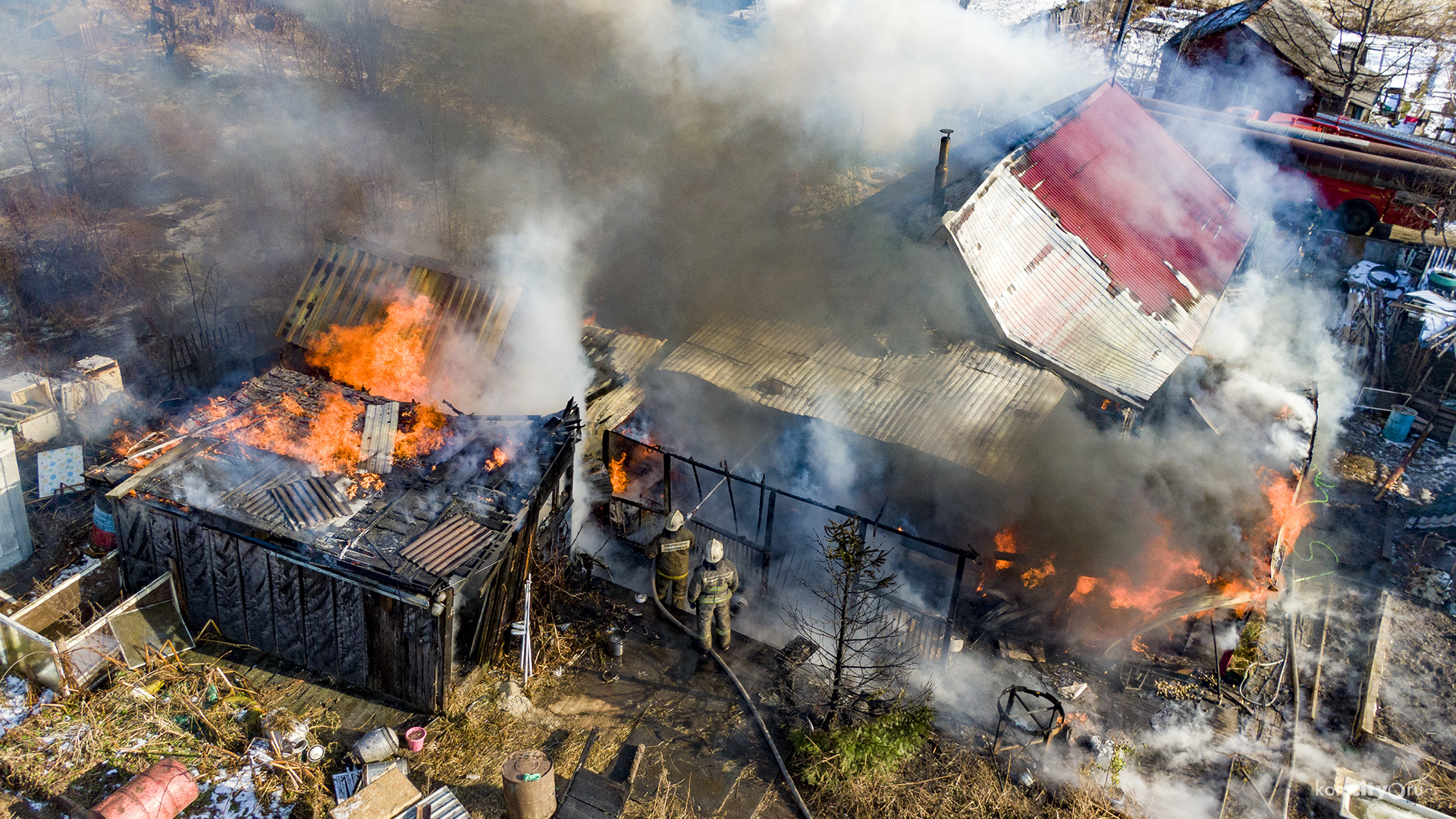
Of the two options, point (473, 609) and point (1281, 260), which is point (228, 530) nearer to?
point (473, 609)

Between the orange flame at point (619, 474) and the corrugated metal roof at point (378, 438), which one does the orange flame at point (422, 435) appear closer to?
the corrugated metal roof at point (378, 438)

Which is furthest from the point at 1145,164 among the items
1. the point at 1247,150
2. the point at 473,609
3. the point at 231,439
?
the point at 231,439

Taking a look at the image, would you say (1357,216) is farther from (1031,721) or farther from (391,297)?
(391,297)

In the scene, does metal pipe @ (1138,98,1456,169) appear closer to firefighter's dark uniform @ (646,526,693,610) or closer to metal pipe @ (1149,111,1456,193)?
metal pipe @ (1149,111,1456,193)

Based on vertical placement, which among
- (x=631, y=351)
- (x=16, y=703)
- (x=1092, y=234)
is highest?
(x=1092, y=234)

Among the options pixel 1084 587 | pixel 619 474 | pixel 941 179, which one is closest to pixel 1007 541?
pixel 1084 587

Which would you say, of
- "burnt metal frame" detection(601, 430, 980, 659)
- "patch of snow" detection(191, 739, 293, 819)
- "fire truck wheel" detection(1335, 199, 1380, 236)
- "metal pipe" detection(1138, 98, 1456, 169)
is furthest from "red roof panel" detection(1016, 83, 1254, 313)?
"patch of snow" detection(191, 739, 293, 819)
